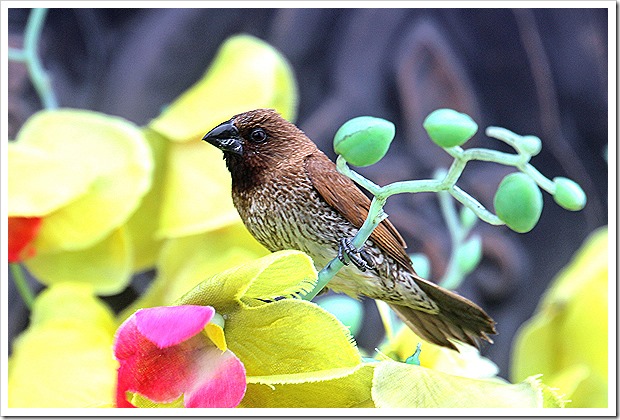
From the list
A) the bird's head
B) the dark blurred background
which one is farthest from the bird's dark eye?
the dark blurred background

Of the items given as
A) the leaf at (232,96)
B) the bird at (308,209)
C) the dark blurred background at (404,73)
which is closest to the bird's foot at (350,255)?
the bird at (308,209)

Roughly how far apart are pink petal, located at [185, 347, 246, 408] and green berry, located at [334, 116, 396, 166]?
56mm

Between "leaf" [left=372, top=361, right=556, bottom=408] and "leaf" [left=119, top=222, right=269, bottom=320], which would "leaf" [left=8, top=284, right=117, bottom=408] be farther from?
"leaf" [left=372, top=361, right=556, bottom=408]

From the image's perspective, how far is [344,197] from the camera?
21 cm

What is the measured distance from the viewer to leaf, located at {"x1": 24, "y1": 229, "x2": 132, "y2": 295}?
0.31 meters

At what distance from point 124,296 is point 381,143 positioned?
284 mm

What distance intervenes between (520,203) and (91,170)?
7.5 inches

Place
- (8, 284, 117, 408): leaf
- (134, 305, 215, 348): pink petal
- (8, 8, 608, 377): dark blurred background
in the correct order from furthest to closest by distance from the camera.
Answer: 1. (8, 8, 608, 377): dark blurred background
2. (8, 284, 117, 408): leaf
3. (134, 305, 215, 348): pink petal

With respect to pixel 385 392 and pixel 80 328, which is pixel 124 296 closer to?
pixel 80 328

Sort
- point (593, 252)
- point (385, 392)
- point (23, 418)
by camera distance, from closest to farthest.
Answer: point (385, 392)
point (23, 418)
point (593, 252)

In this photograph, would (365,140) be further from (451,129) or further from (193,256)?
(193,256)

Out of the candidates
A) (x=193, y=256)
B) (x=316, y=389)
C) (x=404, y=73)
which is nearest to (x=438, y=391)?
(x=316, y=389)

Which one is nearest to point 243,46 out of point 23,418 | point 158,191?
point 158,191

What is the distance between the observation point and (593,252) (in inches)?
15.5
